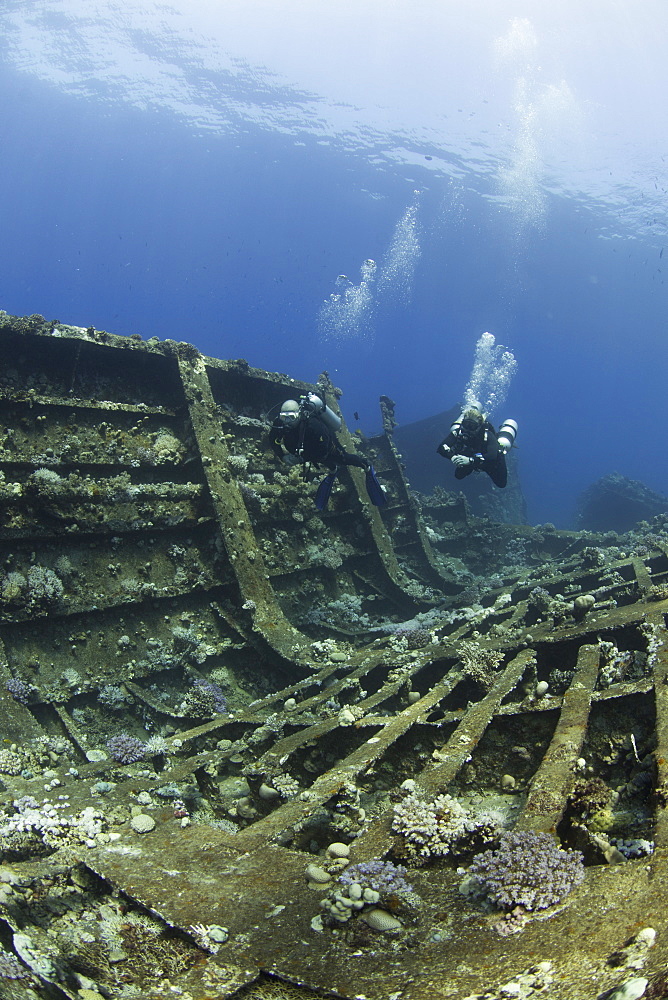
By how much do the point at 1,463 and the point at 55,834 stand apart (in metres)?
4.93

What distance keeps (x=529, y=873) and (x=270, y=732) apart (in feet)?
10.4

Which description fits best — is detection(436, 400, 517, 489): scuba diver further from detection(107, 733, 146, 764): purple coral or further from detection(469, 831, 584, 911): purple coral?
detection(469, 831, 584, 911): purple coral

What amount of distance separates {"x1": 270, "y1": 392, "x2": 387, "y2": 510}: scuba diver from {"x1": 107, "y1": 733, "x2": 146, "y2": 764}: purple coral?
16.8ft

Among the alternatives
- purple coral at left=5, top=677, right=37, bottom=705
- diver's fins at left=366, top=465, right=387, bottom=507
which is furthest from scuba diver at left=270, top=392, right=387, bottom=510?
purple coral at left=5, top=677, right=37, bottom=705

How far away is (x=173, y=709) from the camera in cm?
599

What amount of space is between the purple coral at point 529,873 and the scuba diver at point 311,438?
688 centimetres

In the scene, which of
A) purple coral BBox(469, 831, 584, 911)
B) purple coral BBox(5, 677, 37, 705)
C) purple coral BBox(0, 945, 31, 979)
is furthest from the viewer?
purple coral BBox(5, 677, 37, 705)

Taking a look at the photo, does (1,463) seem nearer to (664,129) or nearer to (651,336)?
(664,129)

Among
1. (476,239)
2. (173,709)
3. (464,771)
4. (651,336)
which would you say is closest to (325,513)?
Answer: (173,709)

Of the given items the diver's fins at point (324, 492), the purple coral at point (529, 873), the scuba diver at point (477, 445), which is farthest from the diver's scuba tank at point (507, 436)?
the purple coral at point (529, 873)

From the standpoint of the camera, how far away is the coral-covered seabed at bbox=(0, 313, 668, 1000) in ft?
6.74

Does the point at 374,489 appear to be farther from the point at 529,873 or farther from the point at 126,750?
the point at 529,873

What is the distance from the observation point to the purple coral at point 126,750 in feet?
15.5

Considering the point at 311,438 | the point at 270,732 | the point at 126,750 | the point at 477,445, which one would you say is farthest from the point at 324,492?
the point at 126,750
